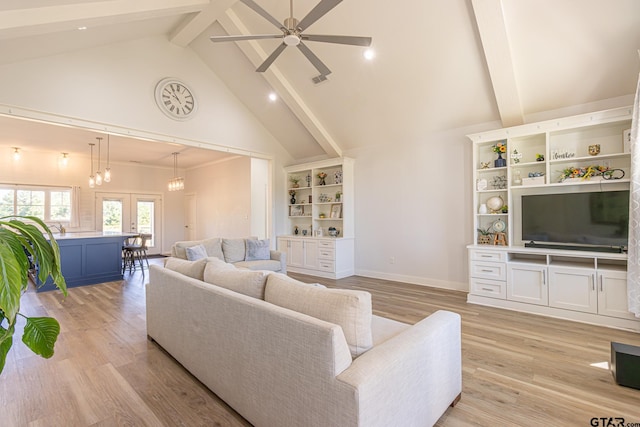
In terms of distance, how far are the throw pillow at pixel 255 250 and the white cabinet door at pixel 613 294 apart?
4486 millimetres

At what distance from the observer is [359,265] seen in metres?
6.25

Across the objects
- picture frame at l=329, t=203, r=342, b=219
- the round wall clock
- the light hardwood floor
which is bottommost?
the light hardwood floor

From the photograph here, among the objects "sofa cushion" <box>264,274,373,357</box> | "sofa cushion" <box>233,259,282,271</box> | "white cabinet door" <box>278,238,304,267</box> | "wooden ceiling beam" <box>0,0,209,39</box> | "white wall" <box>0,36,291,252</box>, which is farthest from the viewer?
"white cabinet door" <box>278,238,304,267</box>

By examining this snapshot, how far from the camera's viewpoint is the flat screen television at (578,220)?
11.4 feet

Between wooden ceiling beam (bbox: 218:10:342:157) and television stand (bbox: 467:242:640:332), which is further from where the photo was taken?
wooden ceiling beam (bbox: 218:10:342:157)

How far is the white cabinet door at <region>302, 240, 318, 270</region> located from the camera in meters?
6.21

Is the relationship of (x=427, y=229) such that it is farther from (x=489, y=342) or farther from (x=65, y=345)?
(x=65, y=345)

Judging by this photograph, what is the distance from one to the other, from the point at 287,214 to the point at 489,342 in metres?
5.15

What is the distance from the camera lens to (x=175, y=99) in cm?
532

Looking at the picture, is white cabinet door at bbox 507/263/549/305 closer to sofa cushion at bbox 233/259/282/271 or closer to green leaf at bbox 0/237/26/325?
sofa cushion at bbox 233/259/282/271

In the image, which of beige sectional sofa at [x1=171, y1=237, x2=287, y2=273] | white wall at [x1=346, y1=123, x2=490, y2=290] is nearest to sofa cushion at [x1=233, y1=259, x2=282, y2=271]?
beige sectional sofa at [x1=171, y1=237, x2=287, y2=273]

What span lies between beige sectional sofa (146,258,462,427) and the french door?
790cm

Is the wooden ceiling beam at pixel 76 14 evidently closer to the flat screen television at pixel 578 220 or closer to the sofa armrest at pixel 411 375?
the sofa armrest at pixel 411 375

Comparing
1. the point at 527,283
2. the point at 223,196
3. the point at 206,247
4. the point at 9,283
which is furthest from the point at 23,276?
the point at 223,196
